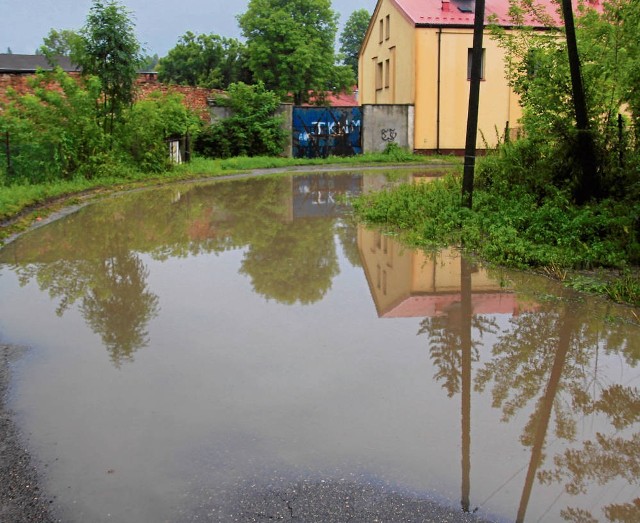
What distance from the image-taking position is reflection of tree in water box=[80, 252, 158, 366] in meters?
6.41

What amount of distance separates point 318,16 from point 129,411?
5242 centimetres

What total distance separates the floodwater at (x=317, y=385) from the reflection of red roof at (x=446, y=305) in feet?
0.11

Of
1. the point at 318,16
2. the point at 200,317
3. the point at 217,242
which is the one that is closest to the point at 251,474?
the point at 200,317

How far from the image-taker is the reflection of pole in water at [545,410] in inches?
149

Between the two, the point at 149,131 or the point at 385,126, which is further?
the point at 385,126

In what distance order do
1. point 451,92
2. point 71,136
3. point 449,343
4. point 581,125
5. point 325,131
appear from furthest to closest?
point 325,131
point 451,92
point 71,136
point 581,125
point 449,343

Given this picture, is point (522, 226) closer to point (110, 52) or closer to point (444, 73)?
point (110, 52)

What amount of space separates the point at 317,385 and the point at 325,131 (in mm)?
28597

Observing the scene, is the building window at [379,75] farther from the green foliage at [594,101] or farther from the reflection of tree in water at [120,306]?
the reflection of tree in water at [120,306]

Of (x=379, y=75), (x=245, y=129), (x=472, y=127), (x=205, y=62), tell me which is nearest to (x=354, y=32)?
(x=205, y=62)

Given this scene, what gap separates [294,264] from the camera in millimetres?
9859

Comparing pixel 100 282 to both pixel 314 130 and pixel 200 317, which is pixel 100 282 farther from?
pixel 314 130

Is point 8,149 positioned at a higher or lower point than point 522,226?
higher

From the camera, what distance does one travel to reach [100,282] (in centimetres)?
880
